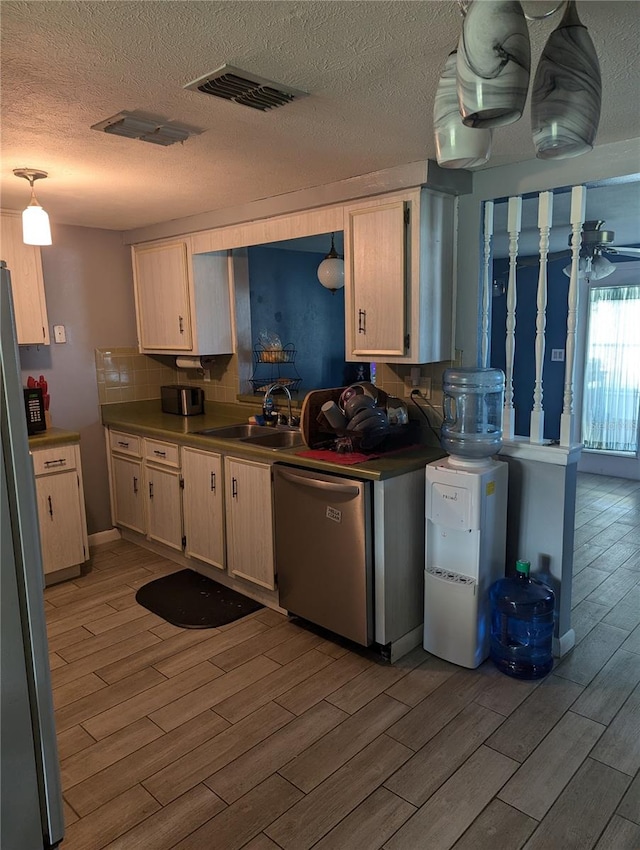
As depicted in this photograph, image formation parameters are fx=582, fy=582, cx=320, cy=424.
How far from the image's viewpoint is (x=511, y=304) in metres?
2.80

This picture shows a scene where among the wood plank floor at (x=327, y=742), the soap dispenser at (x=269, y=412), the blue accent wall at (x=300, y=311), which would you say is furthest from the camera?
the blue accent wall at (x=300, y=311)

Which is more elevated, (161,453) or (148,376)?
(148,376)

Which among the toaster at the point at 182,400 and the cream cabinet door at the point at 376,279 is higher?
the cream cabinet door at the point at 376,279

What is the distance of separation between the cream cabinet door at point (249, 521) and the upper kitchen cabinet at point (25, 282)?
5.11 ft

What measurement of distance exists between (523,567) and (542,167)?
1770 millimetres

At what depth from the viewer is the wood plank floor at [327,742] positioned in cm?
181

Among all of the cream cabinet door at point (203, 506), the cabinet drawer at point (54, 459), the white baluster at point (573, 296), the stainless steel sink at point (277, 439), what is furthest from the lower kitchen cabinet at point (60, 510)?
the white baluster at point (573, 296)

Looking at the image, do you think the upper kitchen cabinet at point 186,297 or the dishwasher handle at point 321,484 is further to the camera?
the upper kitchen cabinet at point 186,297

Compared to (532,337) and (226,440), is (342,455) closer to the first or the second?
(226,440)

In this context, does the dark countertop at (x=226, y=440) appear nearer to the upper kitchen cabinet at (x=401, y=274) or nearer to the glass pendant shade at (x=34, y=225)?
the upper kitchen cabinet at (x=401, y=274)

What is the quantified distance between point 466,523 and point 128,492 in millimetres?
2555

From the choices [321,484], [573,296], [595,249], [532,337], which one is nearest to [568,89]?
→ [573,296]

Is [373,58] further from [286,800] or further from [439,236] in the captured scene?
[286,800]

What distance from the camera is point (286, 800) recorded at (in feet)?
6.29
